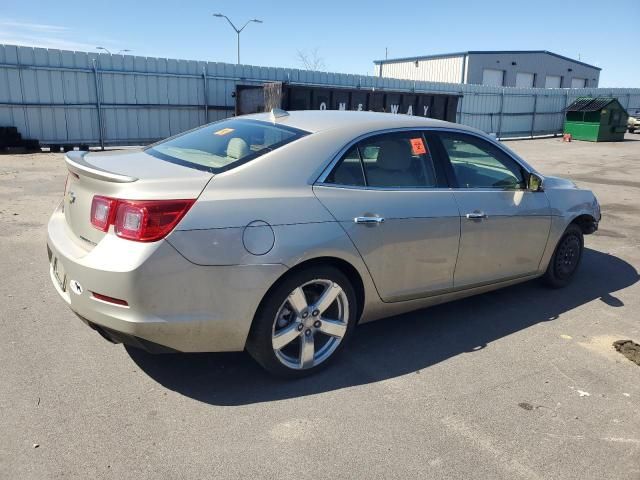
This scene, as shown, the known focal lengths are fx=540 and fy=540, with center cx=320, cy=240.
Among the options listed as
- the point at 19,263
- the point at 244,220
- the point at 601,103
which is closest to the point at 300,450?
the point at 244,220

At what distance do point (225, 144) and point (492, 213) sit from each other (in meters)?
2.10

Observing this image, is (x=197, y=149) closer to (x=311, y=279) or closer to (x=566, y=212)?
(x=311, y=279)

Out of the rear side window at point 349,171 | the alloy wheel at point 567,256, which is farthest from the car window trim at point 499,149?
the alloy wheel at point 567,256

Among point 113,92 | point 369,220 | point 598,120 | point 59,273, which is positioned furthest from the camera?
point 598,120

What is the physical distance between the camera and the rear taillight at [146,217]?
2.78 metres

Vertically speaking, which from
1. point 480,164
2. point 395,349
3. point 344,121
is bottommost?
point 395,349

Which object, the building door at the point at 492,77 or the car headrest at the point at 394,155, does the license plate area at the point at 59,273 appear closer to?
the car headrest at the point at 394,155

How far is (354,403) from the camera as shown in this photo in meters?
3.18

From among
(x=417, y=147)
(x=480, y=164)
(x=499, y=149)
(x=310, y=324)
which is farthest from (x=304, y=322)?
(x=499, y=149)

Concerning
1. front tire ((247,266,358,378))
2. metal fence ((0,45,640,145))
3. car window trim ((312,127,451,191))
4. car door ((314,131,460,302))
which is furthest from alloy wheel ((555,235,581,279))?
metal fence ((0,45,640,145))

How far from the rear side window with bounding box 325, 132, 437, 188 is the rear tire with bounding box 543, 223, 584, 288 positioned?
1.93 m

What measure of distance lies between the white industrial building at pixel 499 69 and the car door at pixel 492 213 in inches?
1780

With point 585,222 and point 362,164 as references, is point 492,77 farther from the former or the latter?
point 362,164

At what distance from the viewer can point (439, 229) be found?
12.6ft
